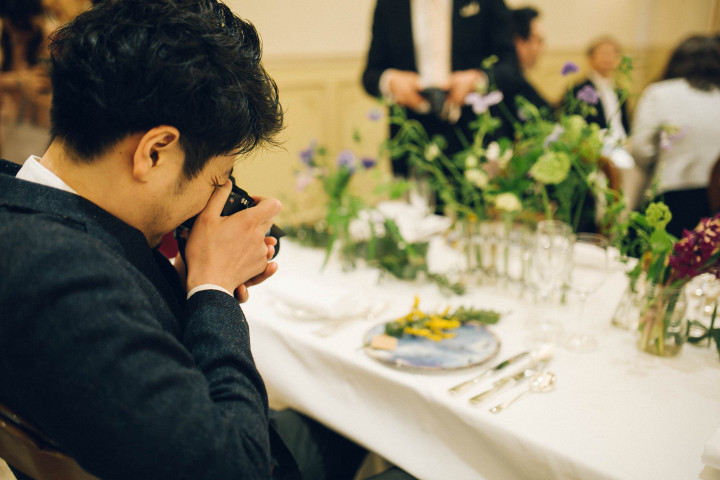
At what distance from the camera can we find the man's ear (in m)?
0.62

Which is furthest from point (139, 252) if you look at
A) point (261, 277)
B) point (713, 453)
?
point (713, 453)

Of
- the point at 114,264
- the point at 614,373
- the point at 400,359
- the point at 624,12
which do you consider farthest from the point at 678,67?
the point at 624,12

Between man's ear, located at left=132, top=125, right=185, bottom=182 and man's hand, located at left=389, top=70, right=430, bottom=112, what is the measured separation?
1.60 m

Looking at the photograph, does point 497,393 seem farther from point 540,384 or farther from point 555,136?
point 555,136

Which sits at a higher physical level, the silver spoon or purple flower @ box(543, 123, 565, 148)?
purple flower @ box(543, 123, 565, 148)

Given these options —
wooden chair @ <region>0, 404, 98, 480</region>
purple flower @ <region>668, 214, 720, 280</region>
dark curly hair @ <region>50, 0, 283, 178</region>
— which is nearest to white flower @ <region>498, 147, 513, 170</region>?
purple flower @ <region>668, 214, 720, 280</region>

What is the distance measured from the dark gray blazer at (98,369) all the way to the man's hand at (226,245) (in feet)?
0.58

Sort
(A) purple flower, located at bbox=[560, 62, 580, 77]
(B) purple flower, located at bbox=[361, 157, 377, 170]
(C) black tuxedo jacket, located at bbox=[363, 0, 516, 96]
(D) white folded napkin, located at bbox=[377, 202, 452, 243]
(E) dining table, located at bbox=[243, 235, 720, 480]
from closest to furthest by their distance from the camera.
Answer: (E) dining table, located at bbox=[243, 235, 720, 480] → (A) purple flower, located at bbox=[560, 62, 580, 77] → (B) purple flower, located at bbox=[361, 157, 377, 170] → (D) white folded napkin, located at bbox=[377, 202, 452, 243] → (C) black tuxedo jacket, located at bbox=[363, 0, 516, 96]

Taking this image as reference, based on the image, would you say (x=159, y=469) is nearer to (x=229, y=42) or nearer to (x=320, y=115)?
(x=229, y=42)

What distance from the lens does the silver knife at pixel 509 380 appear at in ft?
2.80

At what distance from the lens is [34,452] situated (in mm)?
591

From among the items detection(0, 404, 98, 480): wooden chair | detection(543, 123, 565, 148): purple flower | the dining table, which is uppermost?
detection(543, 123, 565, 148): purple flower

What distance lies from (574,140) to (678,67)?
68.4 inches

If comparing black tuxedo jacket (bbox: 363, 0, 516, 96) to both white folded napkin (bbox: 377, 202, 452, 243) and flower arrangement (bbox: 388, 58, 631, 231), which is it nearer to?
white folded napkin (bbox: 377, 202, 452, 243)
